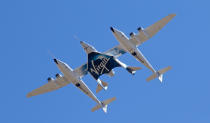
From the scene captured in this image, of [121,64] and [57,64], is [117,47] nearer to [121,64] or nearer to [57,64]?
[121,64]

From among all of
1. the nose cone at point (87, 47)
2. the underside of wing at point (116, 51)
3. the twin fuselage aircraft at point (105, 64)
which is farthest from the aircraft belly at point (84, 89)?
the underside of wing at point (116, 51)

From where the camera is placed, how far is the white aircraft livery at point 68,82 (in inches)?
4966

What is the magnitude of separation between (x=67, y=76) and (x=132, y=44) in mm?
12666

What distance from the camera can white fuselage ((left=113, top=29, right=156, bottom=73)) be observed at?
12338 cm

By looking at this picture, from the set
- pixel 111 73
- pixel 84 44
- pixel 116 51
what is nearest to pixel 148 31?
pixel 116 51

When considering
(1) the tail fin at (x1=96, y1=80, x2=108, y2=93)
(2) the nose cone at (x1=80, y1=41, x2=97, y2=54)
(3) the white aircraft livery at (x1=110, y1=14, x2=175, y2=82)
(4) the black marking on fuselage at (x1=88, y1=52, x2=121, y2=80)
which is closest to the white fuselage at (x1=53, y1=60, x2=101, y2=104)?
(1) the tail fin at (x1=96, y1=80, x2=108, y2=93)

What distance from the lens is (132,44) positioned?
125625 mm

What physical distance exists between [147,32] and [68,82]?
1683cm

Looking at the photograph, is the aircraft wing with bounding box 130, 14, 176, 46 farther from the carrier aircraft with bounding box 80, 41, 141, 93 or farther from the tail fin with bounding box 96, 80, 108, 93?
the tail fin with bounding box 96, 80, 108, 93

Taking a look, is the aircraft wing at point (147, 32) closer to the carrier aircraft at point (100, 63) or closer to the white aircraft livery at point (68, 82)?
the carrier aircraft at point (100, 63)

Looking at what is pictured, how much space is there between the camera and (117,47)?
130 m

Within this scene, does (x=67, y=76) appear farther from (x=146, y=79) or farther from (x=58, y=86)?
(x=146, y=79)

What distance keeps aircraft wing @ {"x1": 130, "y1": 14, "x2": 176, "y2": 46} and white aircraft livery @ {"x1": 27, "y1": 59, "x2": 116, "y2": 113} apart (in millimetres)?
11668

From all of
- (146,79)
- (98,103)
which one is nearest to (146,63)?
(146,79)
